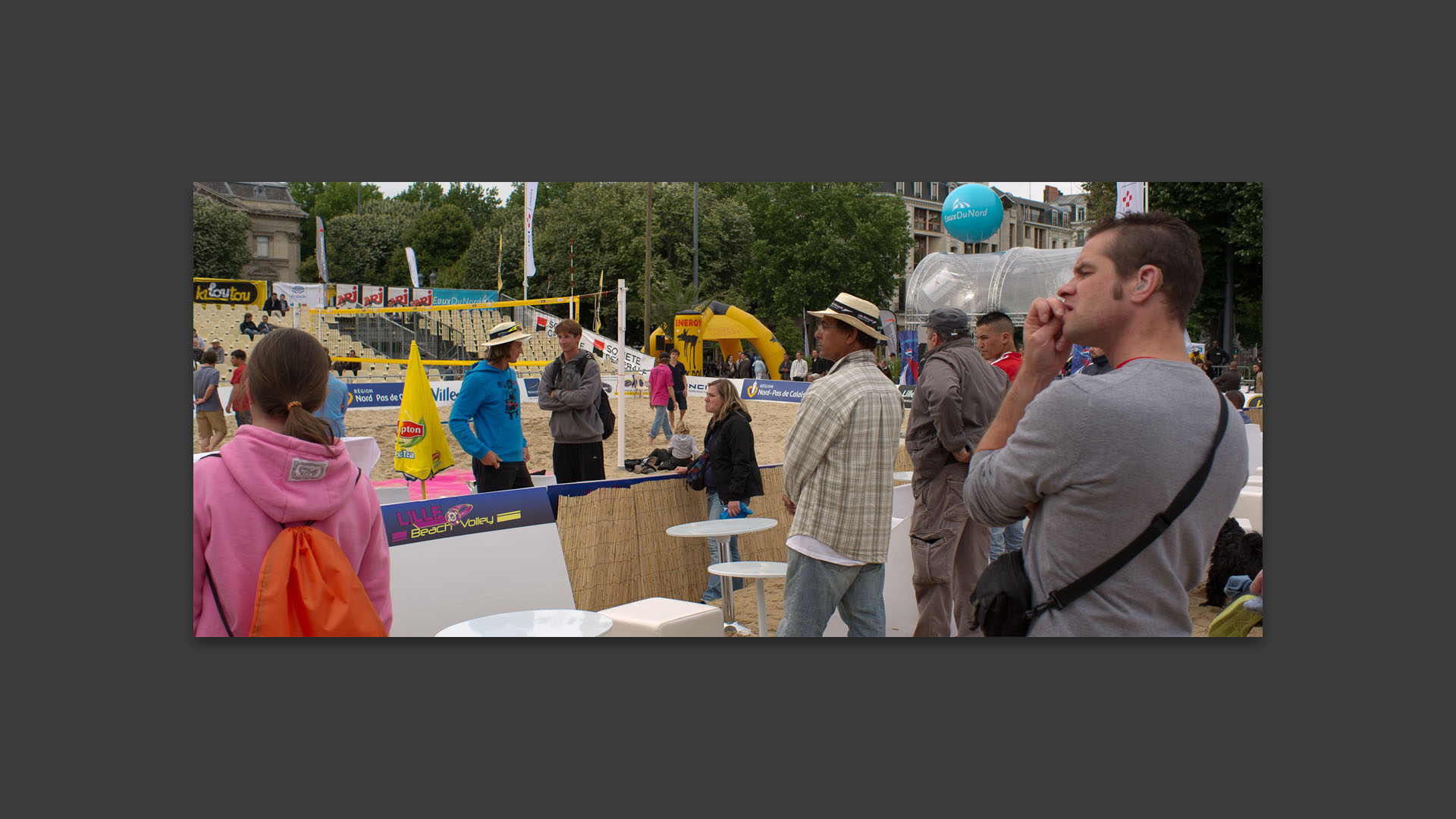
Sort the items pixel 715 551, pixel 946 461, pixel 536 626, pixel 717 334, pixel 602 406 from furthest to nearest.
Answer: pixel 717 334
pixel 602 406
pixel 715 551
pixel 946 461
pixel 536 626

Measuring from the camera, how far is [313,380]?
88.4 inches

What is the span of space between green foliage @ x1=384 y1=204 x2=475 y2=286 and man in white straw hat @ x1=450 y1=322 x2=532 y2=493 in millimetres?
4128

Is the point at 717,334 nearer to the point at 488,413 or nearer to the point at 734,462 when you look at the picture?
the point at 488,413

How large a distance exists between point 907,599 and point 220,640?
330 cm

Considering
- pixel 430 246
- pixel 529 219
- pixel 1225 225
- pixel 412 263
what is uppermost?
pixel 430 246

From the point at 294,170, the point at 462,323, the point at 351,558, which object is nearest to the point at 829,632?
the point at 351,558

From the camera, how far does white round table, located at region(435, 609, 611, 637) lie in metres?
2.99

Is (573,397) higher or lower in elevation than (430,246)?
lower

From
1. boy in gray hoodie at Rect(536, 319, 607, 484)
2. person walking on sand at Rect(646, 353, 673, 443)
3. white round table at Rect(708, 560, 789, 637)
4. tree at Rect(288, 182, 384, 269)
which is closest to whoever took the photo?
white round table at Rect(708, 560, 789, 637)

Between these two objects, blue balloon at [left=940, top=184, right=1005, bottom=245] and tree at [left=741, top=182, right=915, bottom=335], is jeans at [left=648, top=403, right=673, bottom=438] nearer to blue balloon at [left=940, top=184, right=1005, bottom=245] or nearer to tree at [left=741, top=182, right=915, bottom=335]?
tree at [left=741, top=182, right=915, bottom=335]

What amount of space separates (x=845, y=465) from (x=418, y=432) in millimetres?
3992

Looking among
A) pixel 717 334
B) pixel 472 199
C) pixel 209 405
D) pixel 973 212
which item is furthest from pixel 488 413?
pixel 717 334

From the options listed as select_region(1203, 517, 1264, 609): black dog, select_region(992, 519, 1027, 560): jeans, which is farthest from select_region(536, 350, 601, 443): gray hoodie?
select_region(1203, 517, 1264, 609): black dog

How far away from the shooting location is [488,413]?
5.92m
